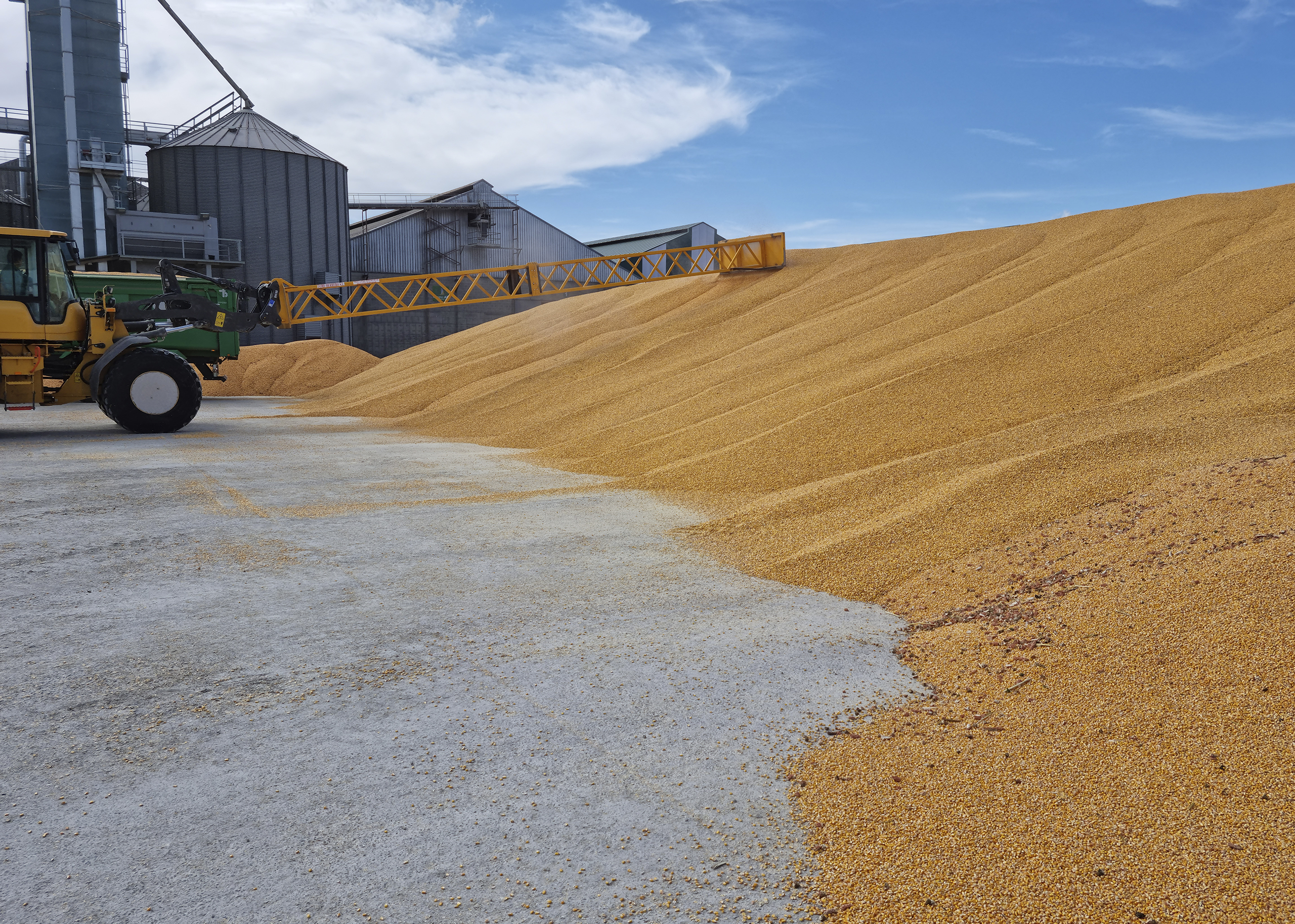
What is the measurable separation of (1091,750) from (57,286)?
523 inches

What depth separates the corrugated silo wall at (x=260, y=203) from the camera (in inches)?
1070

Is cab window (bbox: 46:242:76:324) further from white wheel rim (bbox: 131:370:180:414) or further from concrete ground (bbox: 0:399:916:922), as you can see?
concrete ground (bbox: 0:399:916:922)

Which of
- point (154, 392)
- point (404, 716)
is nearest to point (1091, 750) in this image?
point (404, 716)

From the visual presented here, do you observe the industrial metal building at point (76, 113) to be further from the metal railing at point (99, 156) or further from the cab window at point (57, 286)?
the cab window at point (57, 286)

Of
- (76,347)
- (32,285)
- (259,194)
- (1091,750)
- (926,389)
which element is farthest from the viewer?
(259,194)

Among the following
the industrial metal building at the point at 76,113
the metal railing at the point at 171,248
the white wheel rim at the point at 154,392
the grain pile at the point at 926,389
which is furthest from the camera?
the metal railing at the point at 171,248

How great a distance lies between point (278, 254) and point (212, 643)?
88.7 feet

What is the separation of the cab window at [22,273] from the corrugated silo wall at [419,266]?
19.9 metres

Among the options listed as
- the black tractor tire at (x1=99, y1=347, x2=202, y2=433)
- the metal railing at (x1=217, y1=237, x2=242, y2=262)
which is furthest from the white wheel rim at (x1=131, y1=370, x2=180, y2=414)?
the metal railing at (x1=217, y1=237, x2=242, y2=262)

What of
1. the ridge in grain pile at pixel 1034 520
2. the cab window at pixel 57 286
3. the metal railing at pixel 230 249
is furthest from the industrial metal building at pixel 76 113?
the ridge in grain pile at pixel 1034 520

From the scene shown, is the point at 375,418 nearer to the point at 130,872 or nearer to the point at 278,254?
the point at 130,872

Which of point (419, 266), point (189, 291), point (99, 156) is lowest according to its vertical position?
point (189, 291)

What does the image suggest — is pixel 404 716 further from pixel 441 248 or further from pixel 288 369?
pixel 441 248

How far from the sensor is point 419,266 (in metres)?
33.8
